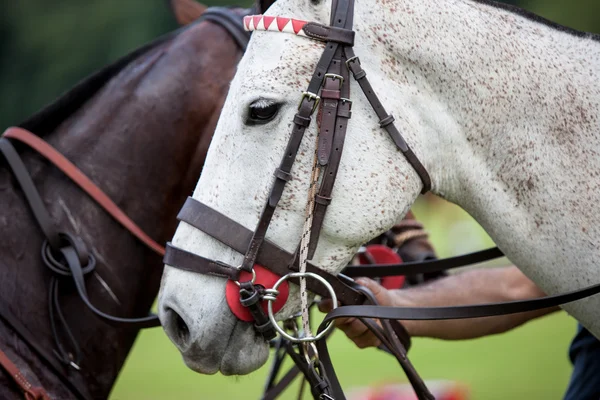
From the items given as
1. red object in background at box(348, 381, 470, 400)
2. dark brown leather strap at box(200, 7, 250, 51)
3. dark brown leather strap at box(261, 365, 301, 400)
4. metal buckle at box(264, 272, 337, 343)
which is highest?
dark brown leather strap at box(200, 7, 250, 51)

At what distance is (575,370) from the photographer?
2.87 meters

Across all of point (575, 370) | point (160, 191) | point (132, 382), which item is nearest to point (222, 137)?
point (160, 191)

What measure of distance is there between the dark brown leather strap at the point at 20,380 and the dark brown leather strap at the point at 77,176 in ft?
2.42

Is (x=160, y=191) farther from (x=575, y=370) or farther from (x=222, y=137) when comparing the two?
(x=575, y=370)

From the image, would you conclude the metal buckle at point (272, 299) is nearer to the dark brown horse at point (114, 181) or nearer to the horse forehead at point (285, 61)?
the horse forehead at point (285, 61)

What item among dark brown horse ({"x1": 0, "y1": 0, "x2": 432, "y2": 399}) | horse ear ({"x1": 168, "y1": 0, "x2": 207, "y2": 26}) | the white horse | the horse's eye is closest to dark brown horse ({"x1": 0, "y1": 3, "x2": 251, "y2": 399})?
dark brown horse ({"x1": 0, "y1": 0, "x2": 432, "y2": 399})

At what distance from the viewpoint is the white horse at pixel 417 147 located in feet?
7.33

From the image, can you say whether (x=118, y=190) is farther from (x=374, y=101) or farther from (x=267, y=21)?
(x=374, y=101)

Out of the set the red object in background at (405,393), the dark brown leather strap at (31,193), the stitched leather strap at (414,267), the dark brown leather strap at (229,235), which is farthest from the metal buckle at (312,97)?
the red object in background at (405,393)

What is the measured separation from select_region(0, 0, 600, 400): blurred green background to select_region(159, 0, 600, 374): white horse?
152cm

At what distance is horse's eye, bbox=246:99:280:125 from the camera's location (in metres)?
2.22

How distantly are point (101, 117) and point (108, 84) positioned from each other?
0.67 feet

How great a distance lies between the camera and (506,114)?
2305 millimetres

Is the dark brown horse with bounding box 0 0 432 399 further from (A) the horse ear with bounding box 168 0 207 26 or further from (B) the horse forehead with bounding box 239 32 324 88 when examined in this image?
(B) the horse forehead with bounding box 239 32 324 88
